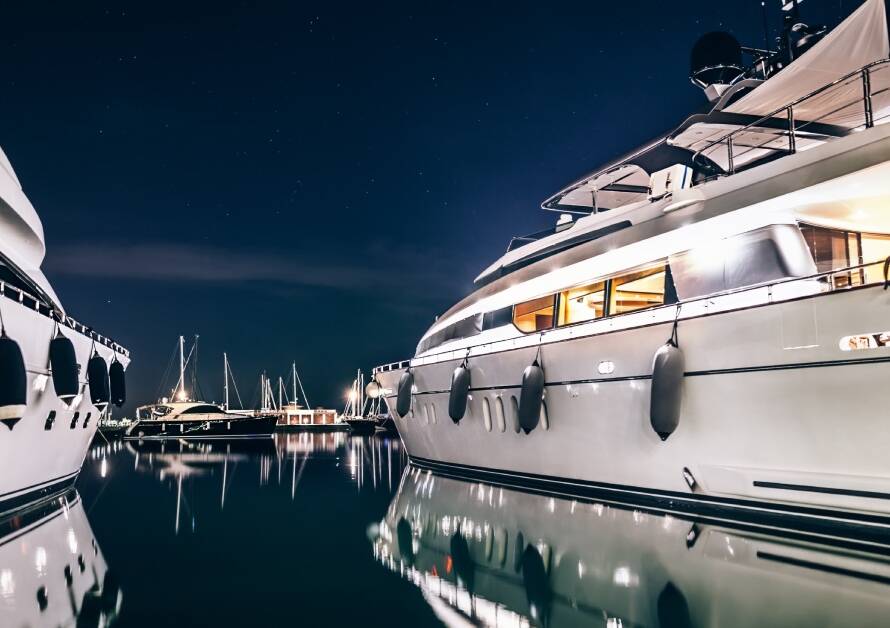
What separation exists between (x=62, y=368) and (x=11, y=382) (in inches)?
79.4

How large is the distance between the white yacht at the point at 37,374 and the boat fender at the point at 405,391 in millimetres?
5008

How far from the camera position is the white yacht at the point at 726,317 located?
20.4 feet

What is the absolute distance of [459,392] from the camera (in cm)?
1097

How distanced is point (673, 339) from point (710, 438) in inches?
43.0

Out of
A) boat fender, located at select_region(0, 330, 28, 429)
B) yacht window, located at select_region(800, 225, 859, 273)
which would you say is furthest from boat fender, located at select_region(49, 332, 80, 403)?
yacht window, located at select_region(800, 225, 859, 273)

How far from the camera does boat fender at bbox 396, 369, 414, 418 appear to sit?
1343cm

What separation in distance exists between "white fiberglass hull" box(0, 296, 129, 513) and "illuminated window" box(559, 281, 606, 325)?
688 centimetres

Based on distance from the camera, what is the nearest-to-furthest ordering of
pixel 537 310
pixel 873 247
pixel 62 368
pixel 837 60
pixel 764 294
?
pixel 764 294
pixel 873 247
pixel 837 60
pixel 62 368
pixel 537 310

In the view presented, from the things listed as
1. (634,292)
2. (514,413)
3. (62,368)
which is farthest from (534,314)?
(62,368)

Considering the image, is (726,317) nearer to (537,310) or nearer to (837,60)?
(837,60)

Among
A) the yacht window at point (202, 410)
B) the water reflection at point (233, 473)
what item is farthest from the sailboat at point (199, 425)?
the water reflection at point (233, 473)

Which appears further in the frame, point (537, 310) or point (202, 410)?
point (202, 410)

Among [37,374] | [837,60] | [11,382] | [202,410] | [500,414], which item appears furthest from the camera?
[202,410]

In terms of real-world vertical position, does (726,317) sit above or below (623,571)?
above
